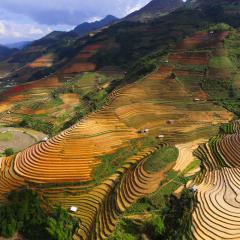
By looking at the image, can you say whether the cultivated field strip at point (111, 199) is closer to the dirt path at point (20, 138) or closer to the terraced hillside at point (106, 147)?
the terraced hillside at point (106, 147)

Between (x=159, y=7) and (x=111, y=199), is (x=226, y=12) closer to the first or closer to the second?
(x=159, y=7)

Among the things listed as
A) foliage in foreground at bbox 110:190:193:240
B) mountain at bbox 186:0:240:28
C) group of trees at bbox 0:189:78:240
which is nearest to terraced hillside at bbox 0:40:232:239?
group of trees at bbox 0:189:78:240

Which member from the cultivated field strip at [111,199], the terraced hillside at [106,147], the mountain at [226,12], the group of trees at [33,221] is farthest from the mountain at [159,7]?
the group of trees at [33,221]

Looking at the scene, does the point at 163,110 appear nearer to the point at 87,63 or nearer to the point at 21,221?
the point at 21,221

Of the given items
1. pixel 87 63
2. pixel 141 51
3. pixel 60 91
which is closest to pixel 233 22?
pixel 141 51

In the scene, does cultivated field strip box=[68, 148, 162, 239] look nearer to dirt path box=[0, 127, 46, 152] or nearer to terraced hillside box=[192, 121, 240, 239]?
terraced hillside box=[192, 121, 240, 239]

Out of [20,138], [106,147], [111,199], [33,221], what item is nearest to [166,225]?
[111,199]
